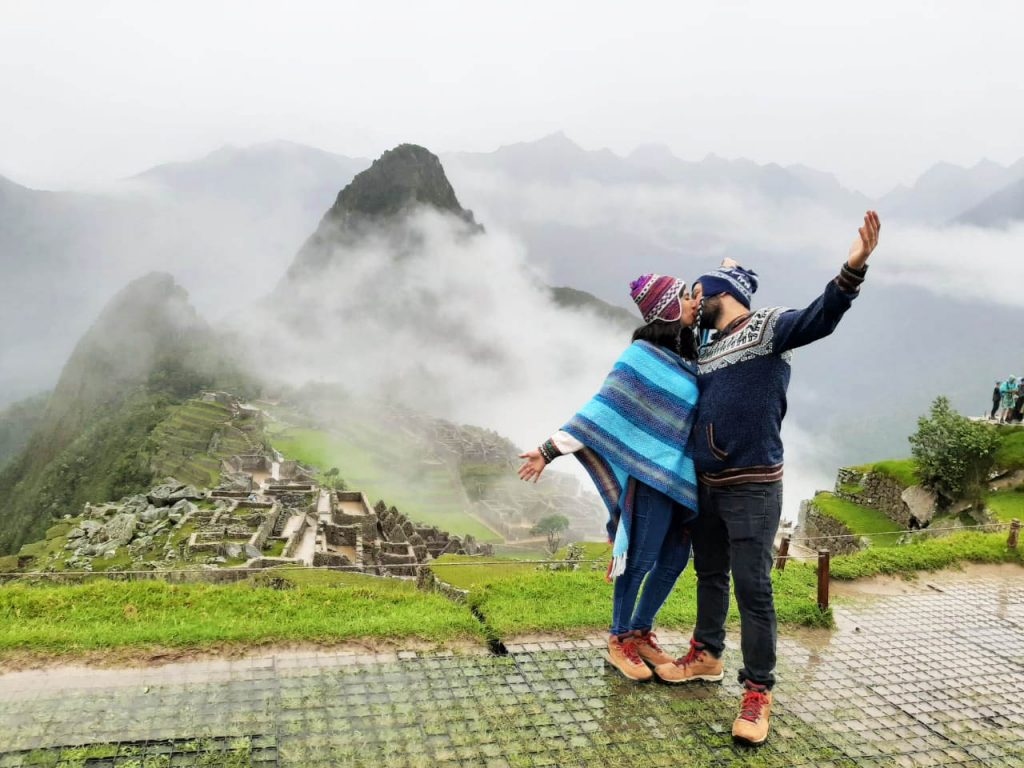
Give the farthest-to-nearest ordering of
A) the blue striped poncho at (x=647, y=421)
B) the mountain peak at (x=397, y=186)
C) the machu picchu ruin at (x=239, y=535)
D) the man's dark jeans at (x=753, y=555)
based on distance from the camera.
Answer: the mountain peak at (x=397, y=186), the machu picchu ruin at (x=239, y=535), the blue striped poncho at (x=647, y=421), the man's dark jeans at (x=753, y=555)

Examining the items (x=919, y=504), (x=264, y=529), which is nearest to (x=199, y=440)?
(x=264, y=529)

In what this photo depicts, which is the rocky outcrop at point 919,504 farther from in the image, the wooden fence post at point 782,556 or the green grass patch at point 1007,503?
the wooden fence post at point 782,556

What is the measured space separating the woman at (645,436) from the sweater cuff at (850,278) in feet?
3.32

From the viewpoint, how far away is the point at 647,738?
3863 millimetres

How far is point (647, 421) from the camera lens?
4.24 metres

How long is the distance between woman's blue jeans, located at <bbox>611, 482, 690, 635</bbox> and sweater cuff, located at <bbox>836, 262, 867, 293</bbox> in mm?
1531

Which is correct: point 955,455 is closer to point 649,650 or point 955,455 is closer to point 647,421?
point 649,650

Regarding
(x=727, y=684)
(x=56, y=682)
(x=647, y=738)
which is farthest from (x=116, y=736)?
(x=727, y=684)

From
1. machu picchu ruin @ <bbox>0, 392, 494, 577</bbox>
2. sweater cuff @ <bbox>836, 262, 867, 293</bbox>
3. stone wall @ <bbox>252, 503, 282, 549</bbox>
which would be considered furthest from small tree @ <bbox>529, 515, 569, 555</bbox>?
sweater cuff @ <bbox>836, 262, 867, 293</bbox>

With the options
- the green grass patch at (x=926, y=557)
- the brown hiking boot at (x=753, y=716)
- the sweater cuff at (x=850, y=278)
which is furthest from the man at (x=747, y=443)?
the green grass patch at (x=926, y=557)

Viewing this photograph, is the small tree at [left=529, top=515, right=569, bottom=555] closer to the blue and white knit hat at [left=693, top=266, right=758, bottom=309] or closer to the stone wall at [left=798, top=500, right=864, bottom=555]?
the stone wall at [left=798, top=500, right=864, bottom=555]

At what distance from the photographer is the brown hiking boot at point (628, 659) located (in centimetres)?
448

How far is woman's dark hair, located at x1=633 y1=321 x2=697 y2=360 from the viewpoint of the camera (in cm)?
430

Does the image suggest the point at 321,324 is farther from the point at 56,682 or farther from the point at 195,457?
the point at 56,682
